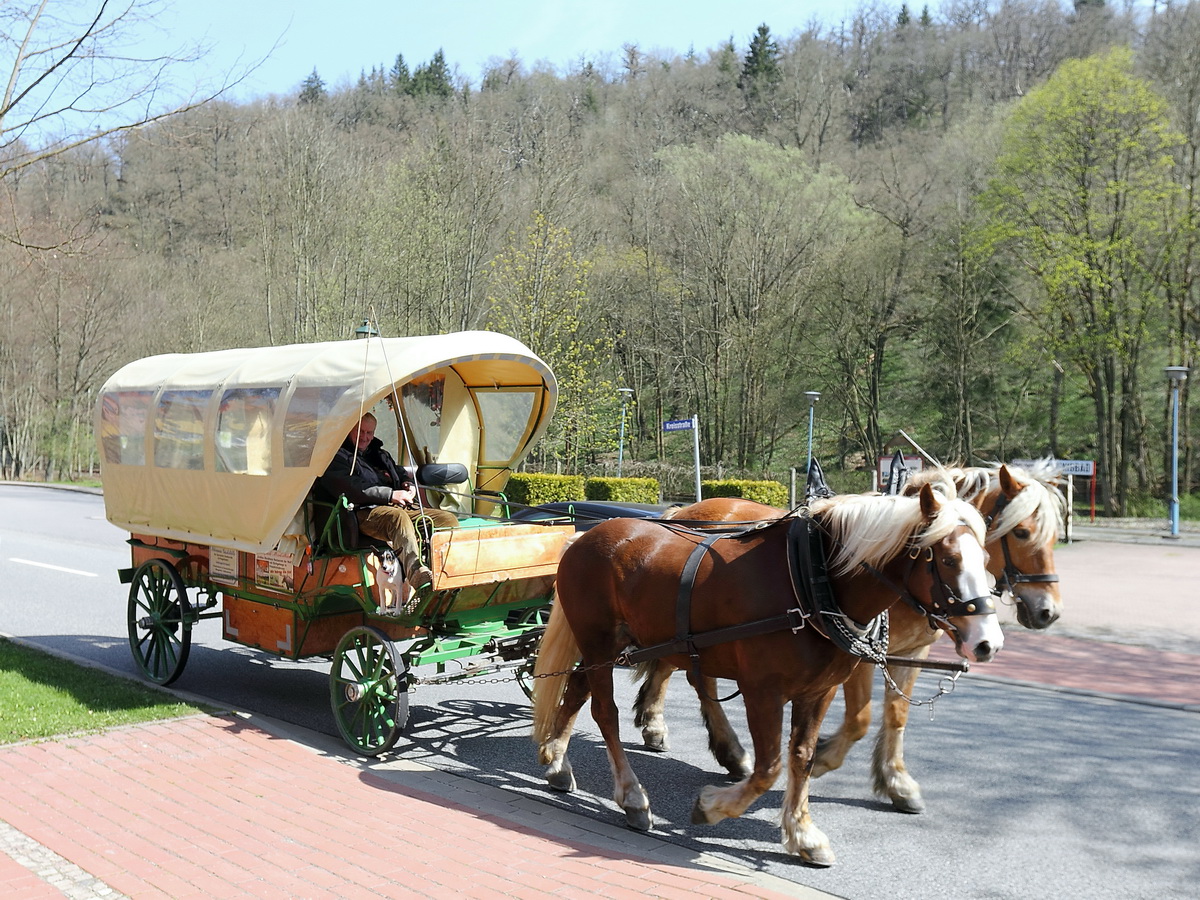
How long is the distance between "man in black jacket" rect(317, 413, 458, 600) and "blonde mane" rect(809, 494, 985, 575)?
109 inches

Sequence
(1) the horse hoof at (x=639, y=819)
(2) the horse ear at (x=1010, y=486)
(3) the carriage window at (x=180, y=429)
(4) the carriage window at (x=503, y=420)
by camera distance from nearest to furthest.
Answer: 1. (1) the horse hoof at (x=639, y=819)
2. (2) the horse ear at (x=1010, y=486)
3. (3) the carriage window at (x=180, y=429)
4. (4) the carriage window at (x=503, y=420)

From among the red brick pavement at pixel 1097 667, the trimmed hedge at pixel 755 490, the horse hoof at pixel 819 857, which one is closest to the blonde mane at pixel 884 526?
the horse hoof at pixel 819 857

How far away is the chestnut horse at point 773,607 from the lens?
4516 millimetres

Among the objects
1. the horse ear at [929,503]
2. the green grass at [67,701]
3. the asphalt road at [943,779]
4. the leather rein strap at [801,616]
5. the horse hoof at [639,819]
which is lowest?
the asphalt road at [943,779]

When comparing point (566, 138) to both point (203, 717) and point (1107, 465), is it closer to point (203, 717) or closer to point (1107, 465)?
point (1107, 465)

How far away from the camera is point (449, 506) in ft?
26.1

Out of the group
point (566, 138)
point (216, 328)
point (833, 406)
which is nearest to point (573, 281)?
point (566, 138)

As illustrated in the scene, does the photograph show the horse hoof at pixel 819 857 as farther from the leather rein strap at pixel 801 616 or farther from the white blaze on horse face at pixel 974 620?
the white blaze on horse face at pixel 974 620

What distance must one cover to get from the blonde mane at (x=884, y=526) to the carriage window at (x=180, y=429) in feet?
16.3

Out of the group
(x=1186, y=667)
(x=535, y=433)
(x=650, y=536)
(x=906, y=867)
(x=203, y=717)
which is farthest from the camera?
(x=1186, y=667)

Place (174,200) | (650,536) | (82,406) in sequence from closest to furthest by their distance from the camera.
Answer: (650,536) → (82,406) → (174,200)

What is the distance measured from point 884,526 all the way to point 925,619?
100 centimetres

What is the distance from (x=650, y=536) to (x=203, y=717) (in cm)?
365

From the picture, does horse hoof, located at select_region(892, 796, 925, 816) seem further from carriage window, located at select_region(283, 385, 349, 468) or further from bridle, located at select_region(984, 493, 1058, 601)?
carriage window, located at select_region(283, 385, 349, 468)
